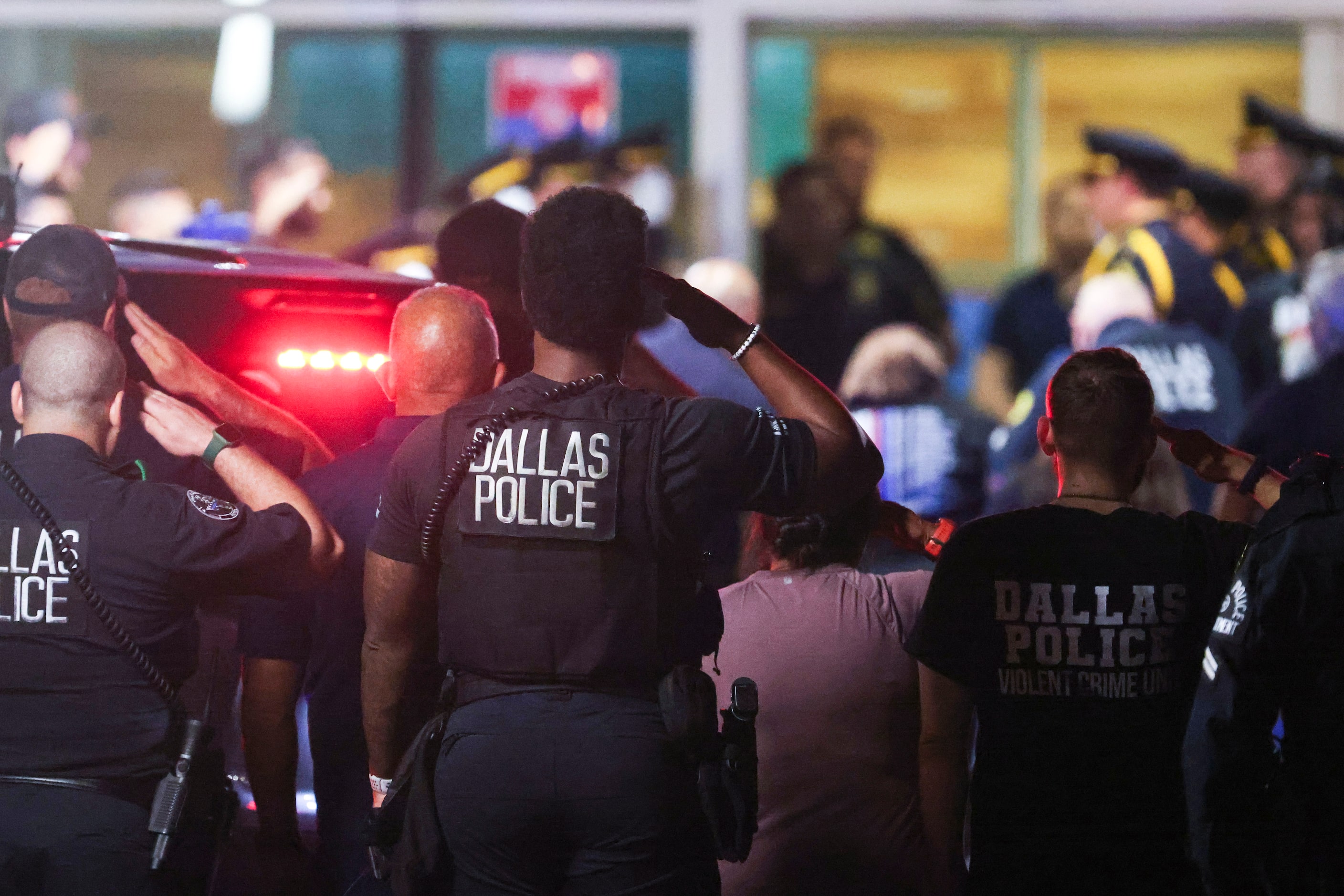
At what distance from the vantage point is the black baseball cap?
3557 mm

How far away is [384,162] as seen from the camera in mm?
10195

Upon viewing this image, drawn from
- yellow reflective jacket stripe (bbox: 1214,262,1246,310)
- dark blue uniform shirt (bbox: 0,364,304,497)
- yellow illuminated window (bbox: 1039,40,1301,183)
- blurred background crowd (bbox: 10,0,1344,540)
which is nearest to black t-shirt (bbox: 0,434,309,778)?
dark blue uniform shirt (bbox: 0,364,304,497)

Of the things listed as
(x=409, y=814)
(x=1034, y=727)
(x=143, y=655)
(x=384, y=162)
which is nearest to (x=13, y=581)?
(x=143, y=655)

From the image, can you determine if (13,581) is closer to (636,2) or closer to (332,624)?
(332,624)

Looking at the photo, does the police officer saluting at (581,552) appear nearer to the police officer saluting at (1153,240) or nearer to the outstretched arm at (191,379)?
the outstretched arm at (191,379)

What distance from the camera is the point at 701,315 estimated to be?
3.11 m

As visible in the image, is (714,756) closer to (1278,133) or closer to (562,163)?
(562,163)

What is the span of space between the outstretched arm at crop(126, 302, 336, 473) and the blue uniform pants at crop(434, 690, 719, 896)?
3.69 feet

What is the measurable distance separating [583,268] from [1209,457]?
1.49 metres

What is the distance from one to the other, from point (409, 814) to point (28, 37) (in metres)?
8.51

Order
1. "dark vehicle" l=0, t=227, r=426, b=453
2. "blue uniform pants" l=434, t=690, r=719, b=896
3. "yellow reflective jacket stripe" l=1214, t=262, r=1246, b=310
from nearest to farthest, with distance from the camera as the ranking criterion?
"blue uniform pants" l=434, t=690, r=719, b=896 < "dark vehicle" l=0, t=227, r=426, b=453 < "yellow reflective jacket stripe" l=1214, t=262, r=1246, b=310

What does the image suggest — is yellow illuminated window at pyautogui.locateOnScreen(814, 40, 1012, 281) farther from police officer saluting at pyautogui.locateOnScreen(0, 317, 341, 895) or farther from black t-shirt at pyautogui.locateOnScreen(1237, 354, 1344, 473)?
police officer saluting at pyautogui.locateOnScreen(0, 317, 341, 895)

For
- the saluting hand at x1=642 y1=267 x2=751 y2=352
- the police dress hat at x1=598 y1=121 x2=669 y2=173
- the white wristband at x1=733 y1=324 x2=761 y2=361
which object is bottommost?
the white wristband at x1=733 y1=324 x2=761 y2=361

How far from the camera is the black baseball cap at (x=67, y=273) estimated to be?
3.56 meters
